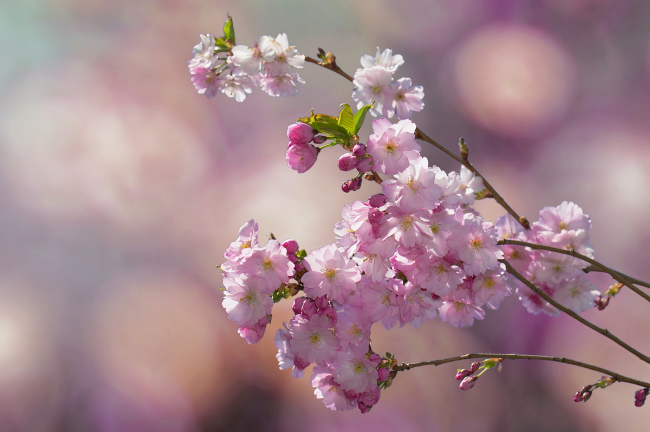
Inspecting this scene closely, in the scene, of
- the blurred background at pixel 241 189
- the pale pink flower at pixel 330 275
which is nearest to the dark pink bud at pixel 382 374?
the pale pink flower at pixel 330 275

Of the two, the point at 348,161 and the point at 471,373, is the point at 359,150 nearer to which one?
the point at 348,161

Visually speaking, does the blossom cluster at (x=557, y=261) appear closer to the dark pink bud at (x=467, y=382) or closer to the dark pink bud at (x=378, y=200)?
the dark pink bud at (x=467, y=382)

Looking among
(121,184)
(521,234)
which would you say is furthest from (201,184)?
(521,234)

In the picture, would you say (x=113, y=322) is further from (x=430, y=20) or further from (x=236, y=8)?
(x=430, y=20)

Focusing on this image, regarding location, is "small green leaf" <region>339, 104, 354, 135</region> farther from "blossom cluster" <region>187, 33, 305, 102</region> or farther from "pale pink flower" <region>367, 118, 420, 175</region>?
"blossom cluster" <region>187, 33, 305, 102</region>

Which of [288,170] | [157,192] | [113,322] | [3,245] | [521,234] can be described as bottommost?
[521,234]

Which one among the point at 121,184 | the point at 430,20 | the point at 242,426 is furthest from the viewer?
the point at 430,20
